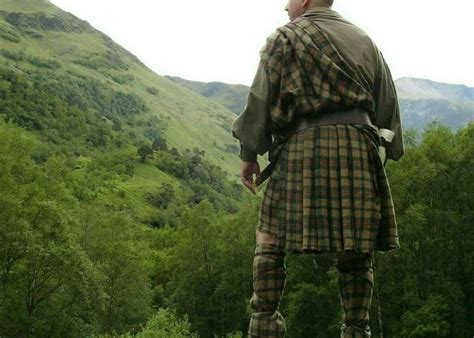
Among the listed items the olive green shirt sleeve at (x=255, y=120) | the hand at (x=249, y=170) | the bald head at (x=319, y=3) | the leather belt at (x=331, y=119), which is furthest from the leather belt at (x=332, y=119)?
the bald head at (x=319, y=3)

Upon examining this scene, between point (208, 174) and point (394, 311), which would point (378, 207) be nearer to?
point (394, 311)

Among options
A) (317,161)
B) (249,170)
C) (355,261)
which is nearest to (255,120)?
(249,170)

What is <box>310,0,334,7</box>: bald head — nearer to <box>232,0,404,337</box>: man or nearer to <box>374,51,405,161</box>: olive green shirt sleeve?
<box>232,0,404,337</box>: man

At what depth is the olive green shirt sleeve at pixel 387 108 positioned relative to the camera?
362 cm

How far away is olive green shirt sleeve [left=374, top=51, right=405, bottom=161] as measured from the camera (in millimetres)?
3621

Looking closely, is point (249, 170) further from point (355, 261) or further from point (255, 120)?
point (355, 261)

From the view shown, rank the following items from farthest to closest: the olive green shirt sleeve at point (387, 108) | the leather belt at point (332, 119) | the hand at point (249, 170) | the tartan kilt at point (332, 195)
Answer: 1. the olive green shirt sleeve at point (387, 108)
2. the hand at point (249, 170)
3. the leather belt at point (332, 119)
4. the tartan kilt at point (332, 195)

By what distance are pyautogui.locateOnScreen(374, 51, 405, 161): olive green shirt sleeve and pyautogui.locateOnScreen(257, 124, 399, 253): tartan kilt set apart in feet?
0.88

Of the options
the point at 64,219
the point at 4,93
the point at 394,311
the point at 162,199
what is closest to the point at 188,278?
the point at 64,219

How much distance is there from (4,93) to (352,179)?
440 ft

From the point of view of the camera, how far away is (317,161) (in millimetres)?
3293

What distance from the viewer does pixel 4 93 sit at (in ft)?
411

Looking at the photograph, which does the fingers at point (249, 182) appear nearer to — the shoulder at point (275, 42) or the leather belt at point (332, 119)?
the leather belt at point (332, 119)

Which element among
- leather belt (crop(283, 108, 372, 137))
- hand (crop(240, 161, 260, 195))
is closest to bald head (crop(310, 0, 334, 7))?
leather belt (crop(283, 108, 372, 137))
